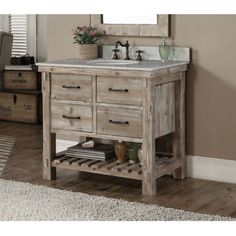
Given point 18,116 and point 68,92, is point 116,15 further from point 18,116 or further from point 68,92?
point 18,116

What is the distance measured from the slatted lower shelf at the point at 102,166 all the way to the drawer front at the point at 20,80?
239 cm

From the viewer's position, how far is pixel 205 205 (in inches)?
122

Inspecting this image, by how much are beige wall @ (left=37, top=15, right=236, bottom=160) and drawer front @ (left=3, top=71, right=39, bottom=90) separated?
2.51 m

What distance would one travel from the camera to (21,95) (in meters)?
5.97

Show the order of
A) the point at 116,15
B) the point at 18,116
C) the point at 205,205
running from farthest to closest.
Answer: the point at 18,116 → the point at 116,15 → the point at 205,205

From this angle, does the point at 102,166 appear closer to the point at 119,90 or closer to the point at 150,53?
the point at 119,90

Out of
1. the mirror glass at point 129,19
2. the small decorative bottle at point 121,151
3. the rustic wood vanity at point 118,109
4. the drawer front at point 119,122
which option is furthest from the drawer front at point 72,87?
the mirror glass at point 129,19

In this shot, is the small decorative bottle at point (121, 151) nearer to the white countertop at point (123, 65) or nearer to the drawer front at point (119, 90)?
the drawer front at point (119, 90)

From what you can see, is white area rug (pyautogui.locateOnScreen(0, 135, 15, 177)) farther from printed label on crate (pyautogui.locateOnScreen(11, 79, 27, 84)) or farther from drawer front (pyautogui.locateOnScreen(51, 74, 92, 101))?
printed label on crate (pyautogui.locateOnScreen(11, 79, 27, 84))

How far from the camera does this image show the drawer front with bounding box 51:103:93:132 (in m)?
3.49

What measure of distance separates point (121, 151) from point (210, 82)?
73 centimetres

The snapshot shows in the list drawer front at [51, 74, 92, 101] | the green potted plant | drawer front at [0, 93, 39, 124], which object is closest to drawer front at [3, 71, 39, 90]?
drawer front at [0, 93, 39, 124]
